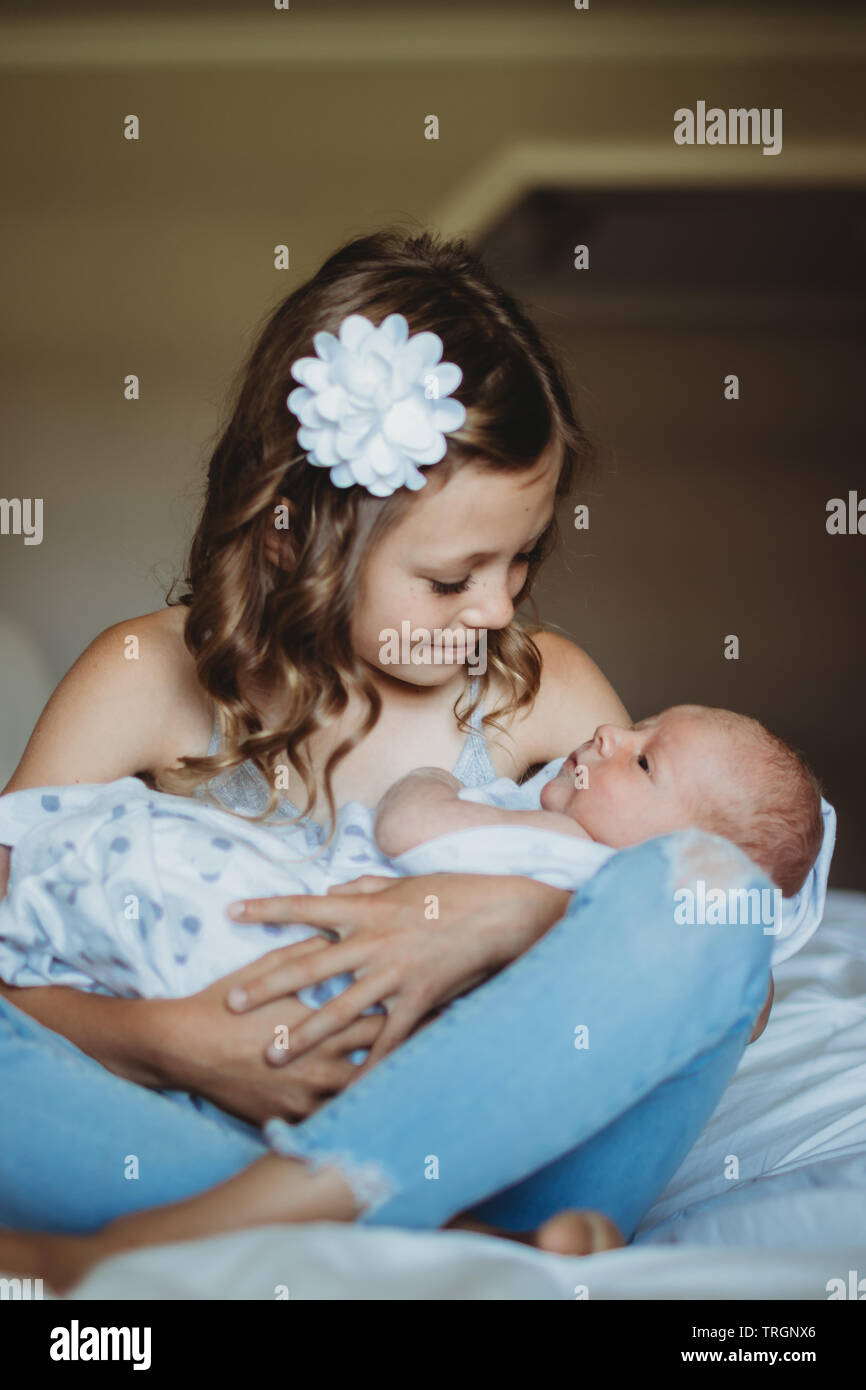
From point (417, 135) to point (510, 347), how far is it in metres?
2.49

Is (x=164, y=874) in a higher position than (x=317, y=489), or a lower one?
lower

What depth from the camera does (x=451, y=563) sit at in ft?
4.28

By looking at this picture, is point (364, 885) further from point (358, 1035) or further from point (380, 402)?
point (380, 402)

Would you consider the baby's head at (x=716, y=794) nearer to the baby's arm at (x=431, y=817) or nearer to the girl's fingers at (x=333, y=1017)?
the baby's arm at (x=431, y=817)

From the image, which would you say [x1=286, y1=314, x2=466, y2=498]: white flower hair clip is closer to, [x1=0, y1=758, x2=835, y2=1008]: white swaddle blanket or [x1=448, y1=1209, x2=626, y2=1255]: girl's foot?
[x1=0, y1=758, x2=835, y2=1008]: white swaddle blanket

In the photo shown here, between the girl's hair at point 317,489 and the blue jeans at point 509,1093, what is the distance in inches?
16.4

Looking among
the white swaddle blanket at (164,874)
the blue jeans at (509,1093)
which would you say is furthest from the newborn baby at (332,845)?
the blue jeans at (509,1093)

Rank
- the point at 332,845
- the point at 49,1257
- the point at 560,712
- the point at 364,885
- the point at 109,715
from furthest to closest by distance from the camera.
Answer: the point at 560,712
the point at 109,715
the point at 332,845
the point at 364,885
the point at 49,1257

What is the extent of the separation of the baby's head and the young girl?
7.3 inches

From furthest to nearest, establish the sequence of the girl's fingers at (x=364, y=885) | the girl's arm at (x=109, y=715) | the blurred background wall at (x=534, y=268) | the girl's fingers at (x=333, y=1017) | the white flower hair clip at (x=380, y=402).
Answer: the blurred background wall at (x=534, y=268) → the girl's arm at (x=109, y=715) → the white flower hair clip at (x=380, y=402) → the girl's fingers at (x=364, y=885) → the girl's fingers at (x=333, y=1017)

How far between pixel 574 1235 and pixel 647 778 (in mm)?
507

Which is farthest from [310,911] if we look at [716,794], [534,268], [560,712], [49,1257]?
[534,268]

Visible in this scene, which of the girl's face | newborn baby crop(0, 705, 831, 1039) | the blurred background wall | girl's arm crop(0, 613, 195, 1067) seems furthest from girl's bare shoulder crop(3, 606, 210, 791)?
the blurred background wall

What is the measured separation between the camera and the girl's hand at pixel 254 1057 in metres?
1.07
